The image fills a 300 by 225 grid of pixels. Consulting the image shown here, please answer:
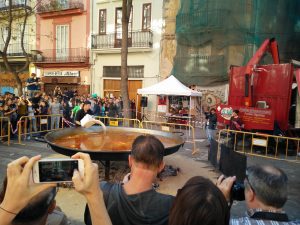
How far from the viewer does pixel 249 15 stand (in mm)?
19125

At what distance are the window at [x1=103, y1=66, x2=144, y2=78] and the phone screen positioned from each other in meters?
21.7

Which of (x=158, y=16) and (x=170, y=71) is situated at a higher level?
(x=158, y=16)

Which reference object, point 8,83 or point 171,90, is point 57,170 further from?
point 8,83

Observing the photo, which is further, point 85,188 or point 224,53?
point 224,53

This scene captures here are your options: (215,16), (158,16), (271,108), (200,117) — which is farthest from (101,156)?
(158,16)

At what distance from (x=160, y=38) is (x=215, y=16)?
4.35 meters

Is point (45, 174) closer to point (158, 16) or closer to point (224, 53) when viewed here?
point (224, 53)

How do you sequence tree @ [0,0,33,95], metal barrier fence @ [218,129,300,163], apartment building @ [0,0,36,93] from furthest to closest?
apartment building @ [0,0,36,93] < tree @ [0,0,33,95] < metal barrier fence @ [218,129,300,163]

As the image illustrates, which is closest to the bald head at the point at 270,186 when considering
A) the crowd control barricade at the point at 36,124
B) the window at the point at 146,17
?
the crowd control barricade at the point at 36,124

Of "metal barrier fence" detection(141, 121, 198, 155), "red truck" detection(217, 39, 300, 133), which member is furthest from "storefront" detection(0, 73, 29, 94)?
"red truck" detection(217, 39, 300, 133)

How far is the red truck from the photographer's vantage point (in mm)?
10883

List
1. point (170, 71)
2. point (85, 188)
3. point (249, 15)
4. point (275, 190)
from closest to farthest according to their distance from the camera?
point (85, 188) → point (275, 190) → point (249, 15) → point (170, 71)

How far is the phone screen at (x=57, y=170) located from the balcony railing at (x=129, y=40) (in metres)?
21.3

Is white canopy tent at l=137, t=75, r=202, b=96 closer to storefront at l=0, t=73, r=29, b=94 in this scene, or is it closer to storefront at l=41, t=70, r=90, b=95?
storefront at l=41, t=70, r=90, b=95
